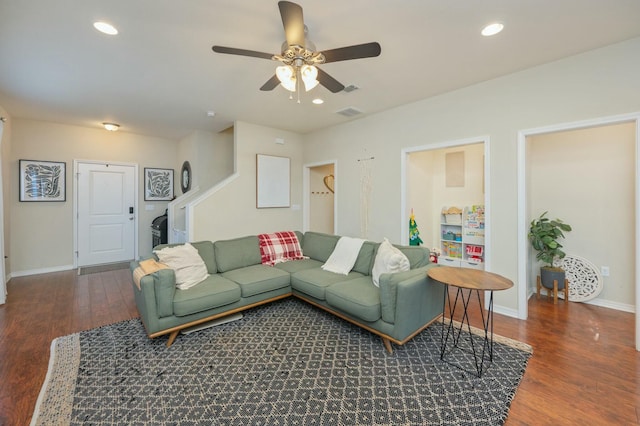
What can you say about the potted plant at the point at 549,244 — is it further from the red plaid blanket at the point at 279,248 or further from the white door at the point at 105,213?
the white door at the point at 105,213

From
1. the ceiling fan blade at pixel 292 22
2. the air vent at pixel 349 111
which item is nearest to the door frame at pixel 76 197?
the air vent at pixel 349 111

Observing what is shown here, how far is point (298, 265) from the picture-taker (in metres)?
3.63

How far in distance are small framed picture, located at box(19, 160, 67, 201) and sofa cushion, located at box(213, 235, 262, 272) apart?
12.3ft

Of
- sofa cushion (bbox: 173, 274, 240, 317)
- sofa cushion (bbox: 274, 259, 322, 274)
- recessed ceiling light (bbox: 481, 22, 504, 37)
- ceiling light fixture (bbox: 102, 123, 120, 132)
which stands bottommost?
sofa cushion (bbox: 173, 274, 240, 317)

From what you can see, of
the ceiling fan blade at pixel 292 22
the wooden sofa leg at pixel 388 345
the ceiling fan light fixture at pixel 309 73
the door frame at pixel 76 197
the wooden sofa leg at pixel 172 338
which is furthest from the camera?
the door frame at pixel 76 197

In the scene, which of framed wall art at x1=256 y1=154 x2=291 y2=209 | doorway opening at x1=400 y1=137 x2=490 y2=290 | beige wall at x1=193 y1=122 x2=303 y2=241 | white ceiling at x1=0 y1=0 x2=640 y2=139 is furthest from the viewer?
framed wall art at x1=256 y1=154 x2=291 y2=209

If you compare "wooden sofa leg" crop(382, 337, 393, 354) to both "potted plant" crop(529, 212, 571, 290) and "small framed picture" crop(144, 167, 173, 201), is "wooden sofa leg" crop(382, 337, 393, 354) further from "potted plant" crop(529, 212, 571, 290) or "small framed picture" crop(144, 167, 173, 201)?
"small framed picture" crop(144, 167, 173, 201)

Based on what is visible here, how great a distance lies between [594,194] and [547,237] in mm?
777

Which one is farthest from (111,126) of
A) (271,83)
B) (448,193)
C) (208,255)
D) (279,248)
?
(448,193)

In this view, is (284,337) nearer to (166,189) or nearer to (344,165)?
(344,165)

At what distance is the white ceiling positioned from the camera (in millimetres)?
1939

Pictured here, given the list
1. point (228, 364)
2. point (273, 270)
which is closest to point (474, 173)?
point (273, 270)

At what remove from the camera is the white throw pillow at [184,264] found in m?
2.78

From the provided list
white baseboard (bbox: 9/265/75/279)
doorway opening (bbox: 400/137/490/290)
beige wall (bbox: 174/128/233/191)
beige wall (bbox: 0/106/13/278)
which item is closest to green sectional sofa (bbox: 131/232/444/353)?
doorway opening (bbox: 400/137/490/290)
